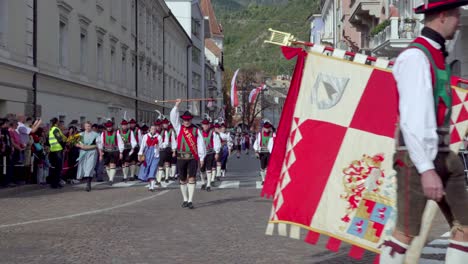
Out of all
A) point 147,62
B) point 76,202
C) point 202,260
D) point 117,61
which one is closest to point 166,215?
point 76,202

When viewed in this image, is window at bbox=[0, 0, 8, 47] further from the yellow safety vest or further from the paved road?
the paved road

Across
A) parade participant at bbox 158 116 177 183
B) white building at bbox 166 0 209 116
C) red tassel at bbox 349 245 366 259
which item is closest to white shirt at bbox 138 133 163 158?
parade participant at bbox 158 116 177 183

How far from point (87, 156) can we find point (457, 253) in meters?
15.5

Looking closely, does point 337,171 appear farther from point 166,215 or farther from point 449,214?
point 166,215

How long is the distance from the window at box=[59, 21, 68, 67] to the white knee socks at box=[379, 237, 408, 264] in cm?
2521

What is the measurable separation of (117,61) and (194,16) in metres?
43.4

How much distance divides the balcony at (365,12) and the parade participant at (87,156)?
22.1m

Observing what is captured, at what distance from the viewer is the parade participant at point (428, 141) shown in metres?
4.14

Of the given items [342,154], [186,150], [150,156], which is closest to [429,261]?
[342,154]

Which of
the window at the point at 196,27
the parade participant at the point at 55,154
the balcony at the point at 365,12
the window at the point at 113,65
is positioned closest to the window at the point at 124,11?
the window at the point at 113,65

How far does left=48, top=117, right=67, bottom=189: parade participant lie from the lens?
1978 centimetres

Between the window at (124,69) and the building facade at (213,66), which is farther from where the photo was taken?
the building facade at (213,66)

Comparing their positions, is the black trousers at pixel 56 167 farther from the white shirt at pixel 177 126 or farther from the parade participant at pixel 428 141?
the parade participant at pixel 428 141

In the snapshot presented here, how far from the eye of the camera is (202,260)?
7844mm
